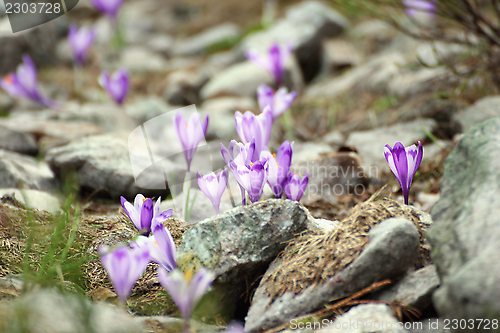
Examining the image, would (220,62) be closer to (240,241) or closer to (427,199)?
(427,199)

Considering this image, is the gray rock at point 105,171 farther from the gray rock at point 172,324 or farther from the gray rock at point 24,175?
the gray rock at point 172,324

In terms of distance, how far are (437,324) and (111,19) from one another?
506 centimetres

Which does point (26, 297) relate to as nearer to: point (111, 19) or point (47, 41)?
point (111, 19)

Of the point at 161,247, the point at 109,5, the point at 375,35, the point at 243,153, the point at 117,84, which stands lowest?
the point at 161,247

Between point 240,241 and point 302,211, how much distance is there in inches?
10.3

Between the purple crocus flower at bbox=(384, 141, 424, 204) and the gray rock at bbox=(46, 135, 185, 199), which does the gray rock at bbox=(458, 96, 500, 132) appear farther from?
the gray rock at bbox=(46, 135, 185, 199)

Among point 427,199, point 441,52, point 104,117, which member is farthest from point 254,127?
point 441,52

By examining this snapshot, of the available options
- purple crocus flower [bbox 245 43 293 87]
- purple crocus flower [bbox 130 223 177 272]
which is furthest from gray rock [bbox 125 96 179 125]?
purple crocus flower [bbox 130 223 177 272]

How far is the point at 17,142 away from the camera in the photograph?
2.66 m

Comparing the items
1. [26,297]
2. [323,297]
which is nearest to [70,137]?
[26,297]

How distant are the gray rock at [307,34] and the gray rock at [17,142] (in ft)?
9.21

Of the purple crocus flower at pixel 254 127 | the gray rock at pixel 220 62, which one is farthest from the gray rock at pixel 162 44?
the purple crocus flower at pixel 254 127

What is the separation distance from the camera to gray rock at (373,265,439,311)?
107 cm

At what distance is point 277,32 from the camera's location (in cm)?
501
